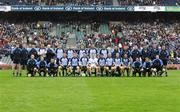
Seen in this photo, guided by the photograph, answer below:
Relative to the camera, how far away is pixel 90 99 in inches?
719

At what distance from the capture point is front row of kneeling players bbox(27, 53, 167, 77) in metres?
31.7

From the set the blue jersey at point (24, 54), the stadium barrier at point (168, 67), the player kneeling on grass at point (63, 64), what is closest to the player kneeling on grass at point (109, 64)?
the player kneeling on grass at point (63, 64)

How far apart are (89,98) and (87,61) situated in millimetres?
13653

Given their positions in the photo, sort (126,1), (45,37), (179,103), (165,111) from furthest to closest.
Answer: (126,1) → (45,37) → (179,103) → (165,111)

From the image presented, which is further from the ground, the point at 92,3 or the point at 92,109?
the point at 92,3

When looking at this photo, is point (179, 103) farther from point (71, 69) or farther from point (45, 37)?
point (45, 37)

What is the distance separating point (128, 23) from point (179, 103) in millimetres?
40547

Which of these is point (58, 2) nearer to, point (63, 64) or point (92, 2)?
point (92, 2)

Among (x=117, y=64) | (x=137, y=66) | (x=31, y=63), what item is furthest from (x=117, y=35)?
(x=31, y=63)

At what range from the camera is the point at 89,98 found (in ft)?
61.1

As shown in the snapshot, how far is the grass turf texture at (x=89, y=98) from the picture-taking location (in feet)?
52.3

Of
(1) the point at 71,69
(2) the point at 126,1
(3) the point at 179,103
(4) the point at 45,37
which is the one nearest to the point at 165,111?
(3) the point at 179,103

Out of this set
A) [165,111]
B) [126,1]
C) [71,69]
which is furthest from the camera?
[126,1]

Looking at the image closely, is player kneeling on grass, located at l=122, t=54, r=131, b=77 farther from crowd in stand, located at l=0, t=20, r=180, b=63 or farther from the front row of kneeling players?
crowd in stand, located at l=0, t=20, r=180, b=63
